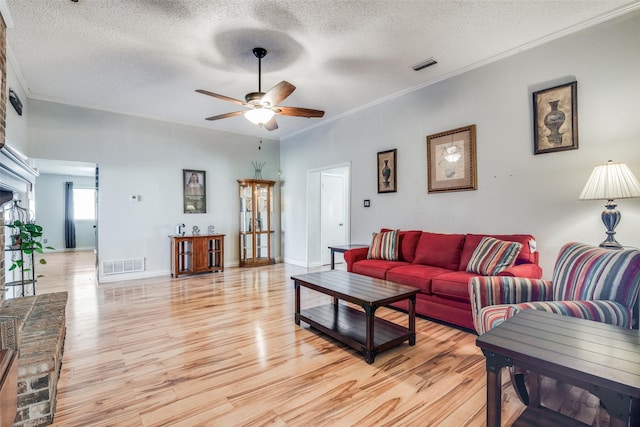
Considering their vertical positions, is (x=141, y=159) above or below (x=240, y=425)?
above

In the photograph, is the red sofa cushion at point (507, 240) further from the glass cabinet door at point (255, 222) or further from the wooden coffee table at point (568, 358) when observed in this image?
the glass cabinet door at point (255, 222)

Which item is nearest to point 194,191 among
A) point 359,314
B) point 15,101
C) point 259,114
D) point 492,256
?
point 15,101

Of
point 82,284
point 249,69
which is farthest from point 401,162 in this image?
point 82,284

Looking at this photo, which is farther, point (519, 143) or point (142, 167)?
point (142, 167)

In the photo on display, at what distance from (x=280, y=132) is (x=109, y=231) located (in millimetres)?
3727

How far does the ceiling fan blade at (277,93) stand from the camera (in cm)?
284

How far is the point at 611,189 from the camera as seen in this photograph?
7.89ft

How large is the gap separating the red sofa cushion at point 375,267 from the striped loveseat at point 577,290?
4.39 feet

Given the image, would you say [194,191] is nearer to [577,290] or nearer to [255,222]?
[255,222]

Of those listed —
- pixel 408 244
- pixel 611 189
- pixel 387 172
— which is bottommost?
pixel 408 244

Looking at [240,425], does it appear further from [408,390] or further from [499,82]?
[499,82]

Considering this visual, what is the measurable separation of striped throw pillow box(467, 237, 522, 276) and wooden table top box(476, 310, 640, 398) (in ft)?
4.40

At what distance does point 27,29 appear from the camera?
291 cm

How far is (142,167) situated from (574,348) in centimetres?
613
